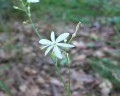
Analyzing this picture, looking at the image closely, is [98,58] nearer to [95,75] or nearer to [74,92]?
[95,75]

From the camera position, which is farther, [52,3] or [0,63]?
[52,3]

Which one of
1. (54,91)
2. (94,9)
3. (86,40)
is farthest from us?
(94,9)

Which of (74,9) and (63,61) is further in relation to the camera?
(74,9)

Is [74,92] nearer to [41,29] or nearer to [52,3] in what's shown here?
[41,29]

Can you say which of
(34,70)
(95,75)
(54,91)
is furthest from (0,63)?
(95,75)

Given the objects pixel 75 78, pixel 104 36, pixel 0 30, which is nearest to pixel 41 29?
pixel 0 30

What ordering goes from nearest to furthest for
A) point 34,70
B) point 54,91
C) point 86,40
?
point 54,91 → point 34,70 → point 86,40

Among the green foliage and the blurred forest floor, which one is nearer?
the blurred forest floor

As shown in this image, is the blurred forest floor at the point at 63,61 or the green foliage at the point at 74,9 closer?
the blurred forest floor at the point at 63,61
